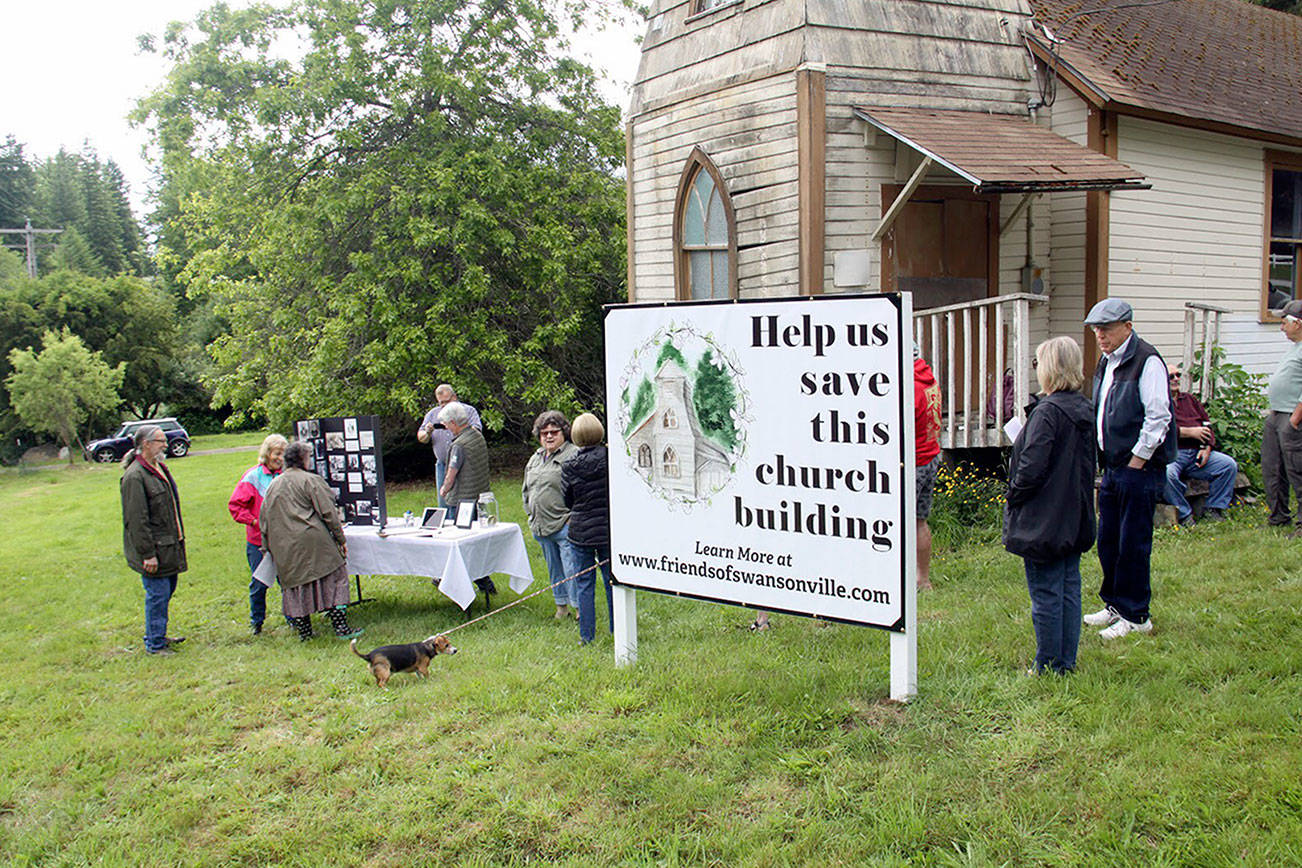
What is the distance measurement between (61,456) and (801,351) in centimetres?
3827

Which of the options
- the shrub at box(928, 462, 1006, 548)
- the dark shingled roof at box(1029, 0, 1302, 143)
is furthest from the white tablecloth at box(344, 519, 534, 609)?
the dark shingled roof at box(1029, 0, 1302, 143)

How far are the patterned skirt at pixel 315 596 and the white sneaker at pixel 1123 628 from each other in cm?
548

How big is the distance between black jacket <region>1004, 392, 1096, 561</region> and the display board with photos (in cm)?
550

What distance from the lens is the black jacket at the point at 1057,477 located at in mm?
4707

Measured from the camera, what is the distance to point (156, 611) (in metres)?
7.72

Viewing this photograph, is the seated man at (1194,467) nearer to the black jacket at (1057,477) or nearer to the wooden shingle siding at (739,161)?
the wooden shingle siding at (739,161)

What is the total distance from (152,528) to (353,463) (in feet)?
5.44

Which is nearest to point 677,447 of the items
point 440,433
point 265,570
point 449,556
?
point 449,556

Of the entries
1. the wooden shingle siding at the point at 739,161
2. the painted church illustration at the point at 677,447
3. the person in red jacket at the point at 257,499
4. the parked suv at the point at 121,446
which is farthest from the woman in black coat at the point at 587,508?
the parked suv at the point at 121,446

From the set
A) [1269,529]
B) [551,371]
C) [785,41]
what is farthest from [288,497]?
[551,371]

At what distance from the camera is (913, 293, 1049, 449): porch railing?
8555 mm

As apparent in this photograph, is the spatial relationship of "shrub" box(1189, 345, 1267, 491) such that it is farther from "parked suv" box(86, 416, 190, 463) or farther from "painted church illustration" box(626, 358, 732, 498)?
"parked suv" box(86, 416, 190, 463)

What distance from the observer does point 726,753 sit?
4.62 m

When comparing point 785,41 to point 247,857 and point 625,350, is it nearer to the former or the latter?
point 625,350
